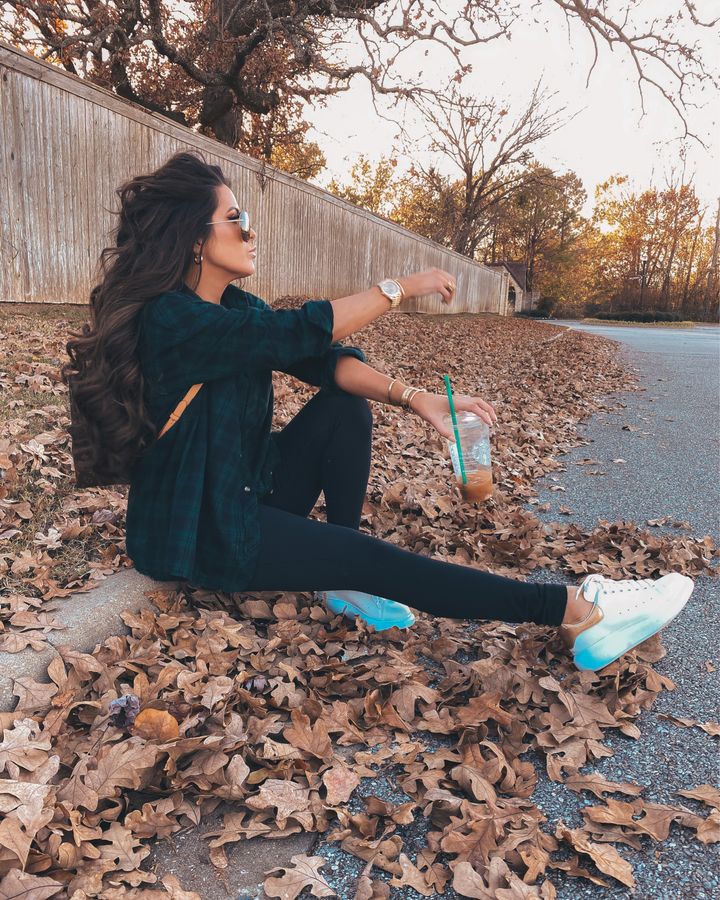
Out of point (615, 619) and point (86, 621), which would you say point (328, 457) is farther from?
point (615, 619)

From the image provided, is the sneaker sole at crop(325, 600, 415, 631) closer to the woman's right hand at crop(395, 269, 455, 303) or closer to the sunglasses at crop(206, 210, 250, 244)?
the woman's right hand at crop(395, 269, 455, 303)

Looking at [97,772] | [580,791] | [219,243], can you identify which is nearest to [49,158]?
[219,243]

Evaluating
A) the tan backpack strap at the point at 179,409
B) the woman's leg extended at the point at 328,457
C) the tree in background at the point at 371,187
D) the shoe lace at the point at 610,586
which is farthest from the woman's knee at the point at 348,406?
the tree in background at the point at 371,187

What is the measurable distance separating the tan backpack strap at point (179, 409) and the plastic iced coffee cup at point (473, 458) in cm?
99

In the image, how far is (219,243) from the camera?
249 cm

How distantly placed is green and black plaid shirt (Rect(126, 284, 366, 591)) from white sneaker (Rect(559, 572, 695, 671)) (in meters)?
1.21

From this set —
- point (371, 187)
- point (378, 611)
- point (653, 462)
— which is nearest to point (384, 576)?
point (378, 611)

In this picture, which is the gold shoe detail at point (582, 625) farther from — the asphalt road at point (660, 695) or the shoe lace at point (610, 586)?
the asphalt road at point (660, 695)

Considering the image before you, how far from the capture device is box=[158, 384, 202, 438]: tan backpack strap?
7.87 ft

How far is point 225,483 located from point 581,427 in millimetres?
5644

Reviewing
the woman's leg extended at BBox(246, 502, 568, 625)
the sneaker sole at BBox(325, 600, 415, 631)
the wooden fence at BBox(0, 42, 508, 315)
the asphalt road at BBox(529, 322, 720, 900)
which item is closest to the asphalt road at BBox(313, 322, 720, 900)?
the asphalt road at BBox(529, 322, 720, 900)

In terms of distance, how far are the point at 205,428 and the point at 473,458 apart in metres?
1.15

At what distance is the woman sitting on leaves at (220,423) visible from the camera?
2330 mm

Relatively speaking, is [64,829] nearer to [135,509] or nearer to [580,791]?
[135,509]
